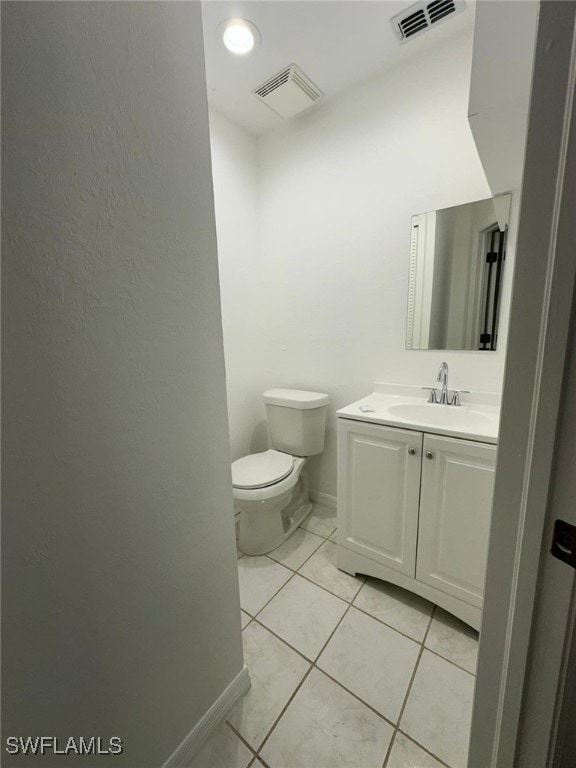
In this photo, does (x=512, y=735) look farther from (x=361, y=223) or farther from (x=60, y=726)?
(x=361, y=223)

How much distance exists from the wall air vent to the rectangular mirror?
711 mm

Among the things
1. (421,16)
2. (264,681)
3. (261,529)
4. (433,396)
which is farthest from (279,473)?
(421,16)

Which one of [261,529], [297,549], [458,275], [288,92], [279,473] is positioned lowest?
[297,549]

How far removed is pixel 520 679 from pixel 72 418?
0.89m

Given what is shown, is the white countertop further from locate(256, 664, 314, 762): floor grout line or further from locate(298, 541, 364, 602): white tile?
locate(256, 664, 314, 762): floor grout line

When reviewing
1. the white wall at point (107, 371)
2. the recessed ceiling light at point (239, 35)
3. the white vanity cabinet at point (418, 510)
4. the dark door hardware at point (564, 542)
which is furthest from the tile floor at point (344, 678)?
the recessed ceiling light at point (239, 35)

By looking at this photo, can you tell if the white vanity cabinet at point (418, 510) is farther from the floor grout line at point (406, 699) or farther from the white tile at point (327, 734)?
the white tile at point (327, 734)

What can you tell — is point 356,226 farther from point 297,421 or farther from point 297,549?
point 297,549

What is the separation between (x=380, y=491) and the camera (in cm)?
134

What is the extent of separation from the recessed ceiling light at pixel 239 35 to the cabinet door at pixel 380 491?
1.73 m

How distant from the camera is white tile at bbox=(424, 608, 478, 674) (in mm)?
1107

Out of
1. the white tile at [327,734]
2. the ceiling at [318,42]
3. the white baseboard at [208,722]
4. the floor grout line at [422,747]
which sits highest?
the ceiling at [318,42]

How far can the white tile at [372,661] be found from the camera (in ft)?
3.27

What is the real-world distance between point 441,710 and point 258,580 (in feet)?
2.74
